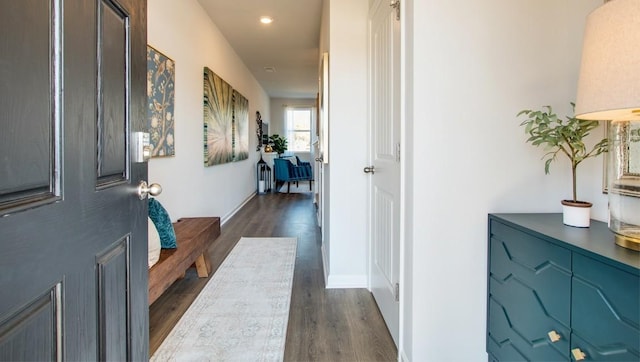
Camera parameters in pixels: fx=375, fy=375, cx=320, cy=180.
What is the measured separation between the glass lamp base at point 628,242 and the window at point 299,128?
10.7 meters

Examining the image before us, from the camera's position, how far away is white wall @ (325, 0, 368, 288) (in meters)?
2.72

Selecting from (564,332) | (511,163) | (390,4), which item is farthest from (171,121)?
(564,332)

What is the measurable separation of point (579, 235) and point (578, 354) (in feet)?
1.16

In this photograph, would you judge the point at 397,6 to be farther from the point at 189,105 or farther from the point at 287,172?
the point at 287,172

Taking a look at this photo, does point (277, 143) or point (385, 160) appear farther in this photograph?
point (277, 143)

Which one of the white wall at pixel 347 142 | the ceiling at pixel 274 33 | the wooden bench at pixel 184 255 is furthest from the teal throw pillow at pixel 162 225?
the ceiling at pixel 274 33

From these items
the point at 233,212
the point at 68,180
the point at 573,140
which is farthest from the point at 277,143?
the point at 68,180

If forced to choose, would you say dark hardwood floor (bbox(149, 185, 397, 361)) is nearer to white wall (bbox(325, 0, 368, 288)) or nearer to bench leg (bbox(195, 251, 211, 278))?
bench leg (bbox(195, 251, 211, 278))

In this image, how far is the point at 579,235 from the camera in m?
1.19

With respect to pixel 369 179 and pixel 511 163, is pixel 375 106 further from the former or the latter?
pixel 511 163

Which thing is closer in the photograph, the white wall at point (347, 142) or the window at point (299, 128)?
the white wall at point (347, 142)

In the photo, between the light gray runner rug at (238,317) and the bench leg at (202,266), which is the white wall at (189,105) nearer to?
the bench leg at (202,266)

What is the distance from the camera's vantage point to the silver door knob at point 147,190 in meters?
1.07

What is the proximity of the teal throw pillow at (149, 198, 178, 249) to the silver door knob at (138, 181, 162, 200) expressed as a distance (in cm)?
137
